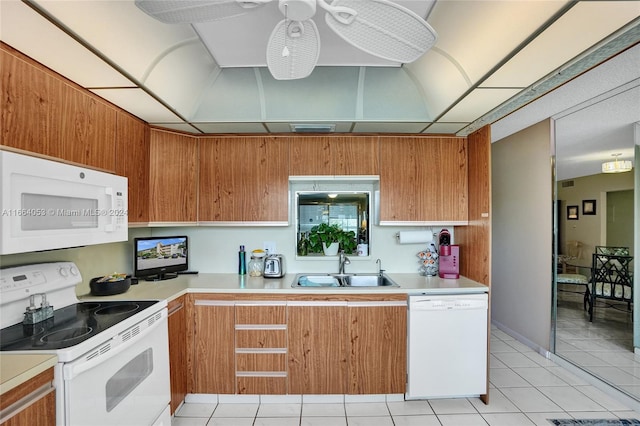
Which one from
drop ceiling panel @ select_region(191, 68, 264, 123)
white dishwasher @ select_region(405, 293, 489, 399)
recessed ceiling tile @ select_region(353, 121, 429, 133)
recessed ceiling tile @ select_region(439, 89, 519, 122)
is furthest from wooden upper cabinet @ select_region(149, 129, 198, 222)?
recessed ceiling tile @ select_region(439, 89, 519, 122)

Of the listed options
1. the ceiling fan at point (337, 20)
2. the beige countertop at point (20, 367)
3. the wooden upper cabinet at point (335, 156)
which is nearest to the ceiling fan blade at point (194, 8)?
the ceiling fan at point (337, 20)

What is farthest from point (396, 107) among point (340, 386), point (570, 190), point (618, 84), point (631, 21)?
point (340, 386)

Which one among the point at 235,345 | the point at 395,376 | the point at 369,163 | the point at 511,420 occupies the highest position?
the point at 369,163

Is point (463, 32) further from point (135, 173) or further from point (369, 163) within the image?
point (135, 173)

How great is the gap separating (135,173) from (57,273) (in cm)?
83

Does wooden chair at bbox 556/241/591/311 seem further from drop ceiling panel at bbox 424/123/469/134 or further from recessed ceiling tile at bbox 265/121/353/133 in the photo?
recessed ceiling tile at bbox 265/121/353/133

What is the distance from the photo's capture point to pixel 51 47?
1.41 metres

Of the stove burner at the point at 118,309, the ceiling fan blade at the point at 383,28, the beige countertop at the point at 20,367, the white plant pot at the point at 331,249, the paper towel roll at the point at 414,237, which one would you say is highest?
the ceiling fan blade at the point at 383,28

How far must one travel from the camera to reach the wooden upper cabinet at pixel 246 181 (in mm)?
2719

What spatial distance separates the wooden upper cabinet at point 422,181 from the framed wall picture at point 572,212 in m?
1.07

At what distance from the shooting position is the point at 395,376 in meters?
2.34

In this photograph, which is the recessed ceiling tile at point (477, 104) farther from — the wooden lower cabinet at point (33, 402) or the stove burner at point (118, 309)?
the wooden lower cabinet at point (33, 402)

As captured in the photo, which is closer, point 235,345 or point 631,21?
point 631,21

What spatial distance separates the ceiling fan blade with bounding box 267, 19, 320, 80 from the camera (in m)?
1.15
